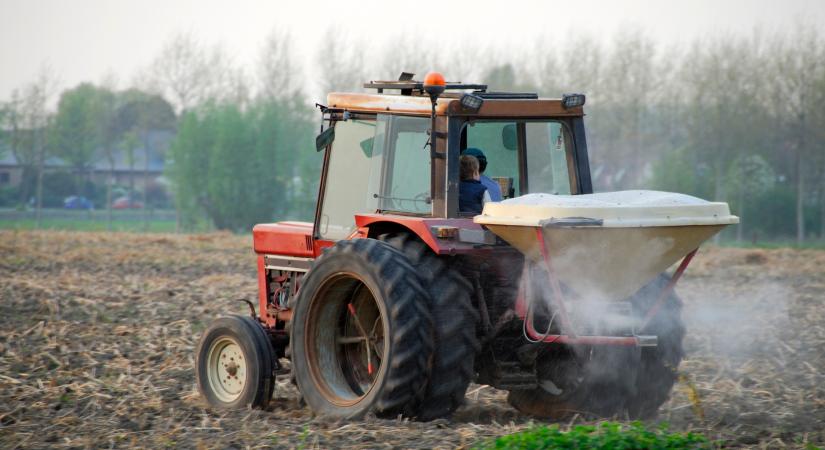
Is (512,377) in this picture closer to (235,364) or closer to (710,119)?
(235,364)

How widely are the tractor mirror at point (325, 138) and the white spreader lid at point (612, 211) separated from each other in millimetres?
1903

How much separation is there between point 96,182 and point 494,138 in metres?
56.1

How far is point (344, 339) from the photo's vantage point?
8.00 meters

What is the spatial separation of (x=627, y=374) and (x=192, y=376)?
14.3 ft

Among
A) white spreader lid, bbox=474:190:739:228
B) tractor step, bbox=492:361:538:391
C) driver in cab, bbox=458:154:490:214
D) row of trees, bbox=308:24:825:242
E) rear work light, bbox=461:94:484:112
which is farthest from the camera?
row of trees, bbox=308:24:825:242

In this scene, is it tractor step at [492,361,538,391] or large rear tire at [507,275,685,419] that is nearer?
tractor step at [492,361,538,391]

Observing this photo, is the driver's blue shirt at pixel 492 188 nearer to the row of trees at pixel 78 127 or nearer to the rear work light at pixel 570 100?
the rear work light at pixel 570 100

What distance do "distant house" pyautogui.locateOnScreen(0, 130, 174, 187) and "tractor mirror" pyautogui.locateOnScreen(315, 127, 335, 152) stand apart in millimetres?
44762

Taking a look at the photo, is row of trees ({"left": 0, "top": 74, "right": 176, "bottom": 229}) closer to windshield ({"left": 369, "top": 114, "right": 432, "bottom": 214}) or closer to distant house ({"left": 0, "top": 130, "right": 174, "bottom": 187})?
distant house ({"left": 0, "top": 130, "right": 174, "bottom": 187})

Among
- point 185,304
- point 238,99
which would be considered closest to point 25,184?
point 238,99

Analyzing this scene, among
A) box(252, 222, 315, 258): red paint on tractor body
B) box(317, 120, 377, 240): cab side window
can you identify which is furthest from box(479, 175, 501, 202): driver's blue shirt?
box(252, 222, 315, 258): red paint on tractor body

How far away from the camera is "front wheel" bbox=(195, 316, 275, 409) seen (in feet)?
27.4

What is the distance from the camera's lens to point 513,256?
24.3 feet

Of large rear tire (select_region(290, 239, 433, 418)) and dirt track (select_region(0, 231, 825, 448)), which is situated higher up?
large rear tire (select_region(290, 239, 433, 418))
